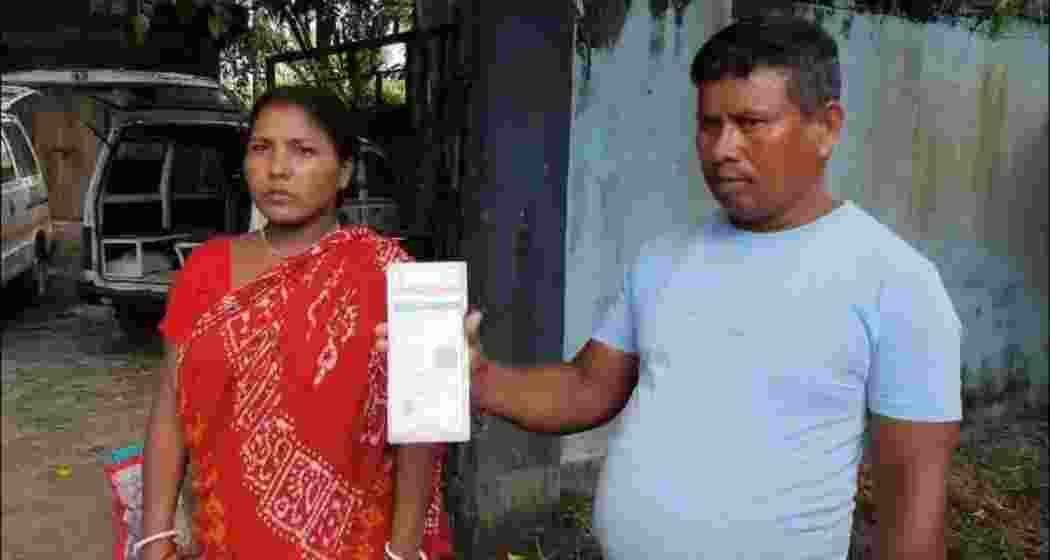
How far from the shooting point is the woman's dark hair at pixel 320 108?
179cm

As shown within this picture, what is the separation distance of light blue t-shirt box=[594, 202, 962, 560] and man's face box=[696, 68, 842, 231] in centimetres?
5

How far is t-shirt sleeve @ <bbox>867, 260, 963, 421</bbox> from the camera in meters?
1.47

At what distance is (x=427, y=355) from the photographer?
4.89 ft

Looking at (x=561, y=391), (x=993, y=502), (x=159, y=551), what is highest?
(x=561, y=391)

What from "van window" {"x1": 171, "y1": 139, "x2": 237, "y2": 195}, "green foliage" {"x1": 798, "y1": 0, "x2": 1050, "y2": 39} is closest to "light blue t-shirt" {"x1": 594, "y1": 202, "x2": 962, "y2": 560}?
"van window" {"x1": 171, "y1": 139, "x2": 237, "y2": 195}

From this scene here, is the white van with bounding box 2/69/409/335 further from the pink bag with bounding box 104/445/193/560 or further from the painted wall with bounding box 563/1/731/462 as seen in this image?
the painted wall with bounding box 563/1/731/462

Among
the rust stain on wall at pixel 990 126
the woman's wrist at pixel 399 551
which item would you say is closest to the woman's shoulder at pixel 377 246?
the woman's wrist at pixel 399 551

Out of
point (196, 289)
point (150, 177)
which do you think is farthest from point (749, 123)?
point (150, 177)

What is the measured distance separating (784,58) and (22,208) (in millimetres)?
1351

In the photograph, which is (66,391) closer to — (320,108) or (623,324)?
(320,108)

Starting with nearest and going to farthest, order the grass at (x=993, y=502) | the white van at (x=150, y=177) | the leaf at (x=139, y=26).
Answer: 1. the leaf at (x=139, y=26)
2. the white van at (x=150, y=177)
3. the grass at (x=993, y=502)

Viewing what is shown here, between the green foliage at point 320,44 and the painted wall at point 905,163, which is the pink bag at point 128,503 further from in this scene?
the painted wall at point 905,163

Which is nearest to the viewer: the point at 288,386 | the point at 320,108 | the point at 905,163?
the point at 288,386

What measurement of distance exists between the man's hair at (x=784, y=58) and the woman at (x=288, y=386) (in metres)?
0.64
